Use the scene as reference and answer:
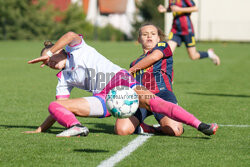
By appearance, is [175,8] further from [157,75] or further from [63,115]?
[63,115]

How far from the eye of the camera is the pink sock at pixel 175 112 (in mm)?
5770

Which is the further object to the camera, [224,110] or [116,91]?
[224,110]

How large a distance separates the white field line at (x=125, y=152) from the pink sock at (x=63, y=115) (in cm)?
77

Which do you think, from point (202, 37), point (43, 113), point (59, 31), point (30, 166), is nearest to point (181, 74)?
point (43, 113)

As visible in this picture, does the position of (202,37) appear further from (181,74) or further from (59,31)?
(181,74)

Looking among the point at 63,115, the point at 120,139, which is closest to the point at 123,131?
the point at 120,139

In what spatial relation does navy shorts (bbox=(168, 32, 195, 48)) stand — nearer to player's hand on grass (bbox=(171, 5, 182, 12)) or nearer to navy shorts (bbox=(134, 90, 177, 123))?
player's hand on grass (bbox=(171, 5, 182, 12))

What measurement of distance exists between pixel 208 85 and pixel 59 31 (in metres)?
32.7

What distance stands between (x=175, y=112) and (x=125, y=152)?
2.82ft

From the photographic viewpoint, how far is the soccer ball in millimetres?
5355

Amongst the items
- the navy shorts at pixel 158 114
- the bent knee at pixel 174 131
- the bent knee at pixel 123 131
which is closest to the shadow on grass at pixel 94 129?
the bent knee at pixel 123 131

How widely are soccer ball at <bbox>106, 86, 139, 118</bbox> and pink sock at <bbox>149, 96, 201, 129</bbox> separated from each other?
1.52ft

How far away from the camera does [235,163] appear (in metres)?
4.86

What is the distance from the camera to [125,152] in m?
5.29
